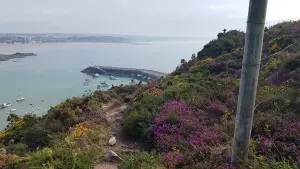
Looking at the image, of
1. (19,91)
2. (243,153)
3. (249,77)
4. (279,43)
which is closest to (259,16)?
(249,77)

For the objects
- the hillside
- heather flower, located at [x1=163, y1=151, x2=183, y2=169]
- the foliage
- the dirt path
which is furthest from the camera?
the dirt path

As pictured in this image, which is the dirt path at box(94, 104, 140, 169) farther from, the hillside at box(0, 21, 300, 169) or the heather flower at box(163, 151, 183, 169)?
the heather flower at box(163, 151, 183, 169)

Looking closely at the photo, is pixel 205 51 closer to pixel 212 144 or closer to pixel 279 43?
pixel 279 43

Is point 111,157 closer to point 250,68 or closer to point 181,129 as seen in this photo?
point 181,129

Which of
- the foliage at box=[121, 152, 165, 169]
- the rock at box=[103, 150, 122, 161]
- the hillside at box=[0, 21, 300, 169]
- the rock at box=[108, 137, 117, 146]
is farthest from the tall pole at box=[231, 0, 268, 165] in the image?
the rock at box=[108, 137, 117, 146]

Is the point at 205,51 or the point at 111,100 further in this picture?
the point at 205,51

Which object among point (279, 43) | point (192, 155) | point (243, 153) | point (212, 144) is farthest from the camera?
point (279, 43)

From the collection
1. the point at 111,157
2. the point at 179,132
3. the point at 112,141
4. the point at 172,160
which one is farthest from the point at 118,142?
the point at 172,160
